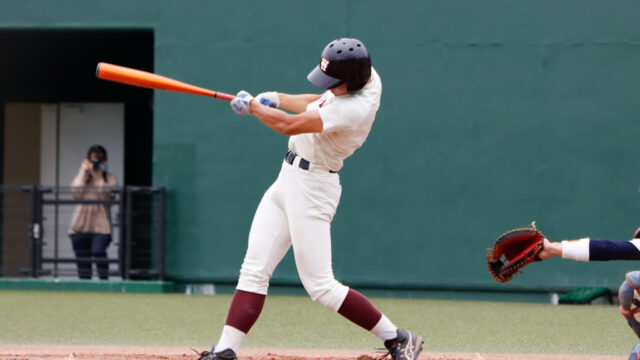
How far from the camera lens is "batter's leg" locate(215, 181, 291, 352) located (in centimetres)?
570

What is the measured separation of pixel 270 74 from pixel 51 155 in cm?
434

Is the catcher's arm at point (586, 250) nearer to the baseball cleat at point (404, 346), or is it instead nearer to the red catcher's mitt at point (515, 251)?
the red catcher's mitt at point (515, 251)

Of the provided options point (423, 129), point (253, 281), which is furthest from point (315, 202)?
point (423, 129)

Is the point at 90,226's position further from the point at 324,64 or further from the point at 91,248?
the point at 324,64

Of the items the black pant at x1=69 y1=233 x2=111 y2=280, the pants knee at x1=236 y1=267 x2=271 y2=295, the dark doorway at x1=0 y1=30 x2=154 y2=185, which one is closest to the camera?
the pants knee at x1=236 y1=267 x2=271 y2=295

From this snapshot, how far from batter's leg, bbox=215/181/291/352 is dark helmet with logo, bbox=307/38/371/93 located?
0.67m

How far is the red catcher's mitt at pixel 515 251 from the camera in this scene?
484cm

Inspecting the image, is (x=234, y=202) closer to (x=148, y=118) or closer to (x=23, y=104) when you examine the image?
(x=148, y=118)

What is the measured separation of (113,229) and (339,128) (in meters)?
7.44

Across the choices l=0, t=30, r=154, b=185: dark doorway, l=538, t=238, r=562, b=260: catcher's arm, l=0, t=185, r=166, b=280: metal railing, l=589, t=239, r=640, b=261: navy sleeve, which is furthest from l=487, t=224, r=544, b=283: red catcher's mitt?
l=0, t=30, r=154, b=185: dark doorway

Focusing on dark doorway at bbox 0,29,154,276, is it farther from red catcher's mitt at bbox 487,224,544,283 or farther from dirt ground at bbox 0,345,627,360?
red catcher's mitt at bbox 487,224,544,283

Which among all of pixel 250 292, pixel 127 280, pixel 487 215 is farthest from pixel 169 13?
pixel 250 292

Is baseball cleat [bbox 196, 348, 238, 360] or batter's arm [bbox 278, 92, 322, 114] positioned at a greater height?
batter's arm [bbox 278, 92, 322, 114]

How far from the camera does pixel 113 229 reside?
12.4m
